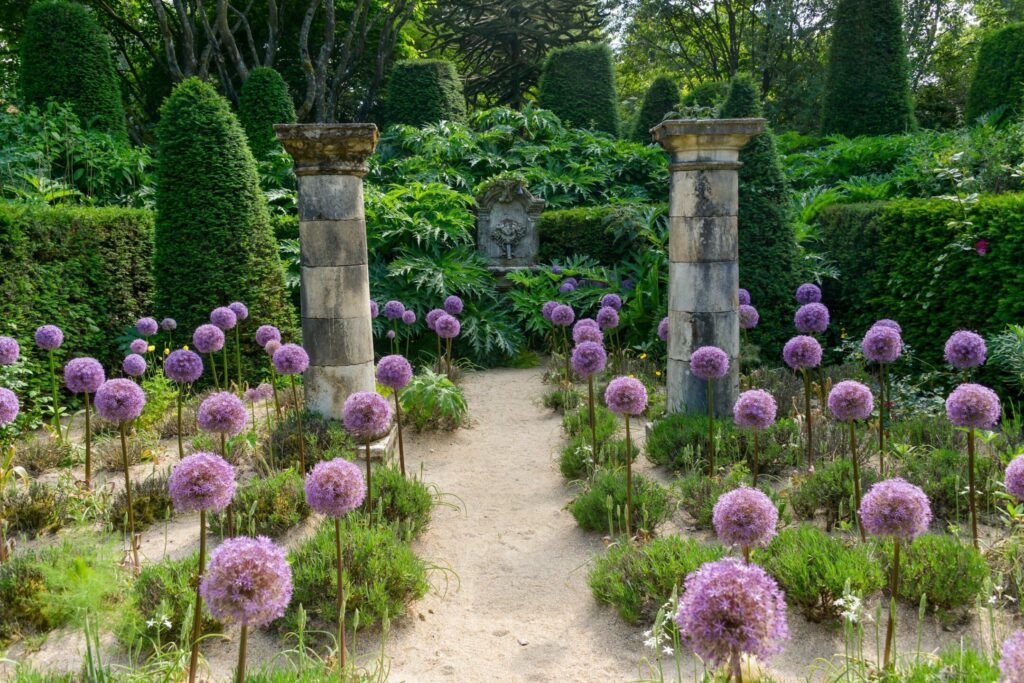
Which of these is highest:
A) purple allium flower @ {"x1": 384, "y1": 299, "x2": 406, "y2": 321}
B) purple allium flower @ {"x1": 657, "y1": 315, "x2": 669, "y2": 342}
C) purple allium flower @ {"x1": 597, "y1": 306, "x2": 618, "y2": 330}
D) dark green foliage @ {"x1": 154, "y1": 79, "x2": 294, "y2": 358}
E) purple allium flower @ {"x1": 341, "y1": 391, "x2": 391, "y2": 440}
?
dark green foliage @ {"x1": 154, "y1": 79, "x2": 294, "y2": 358}

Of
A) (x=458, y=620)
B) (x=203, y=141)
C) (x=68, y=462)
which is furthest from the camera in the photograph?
(x=203, y=141)

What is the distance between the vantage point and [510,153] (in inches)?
558

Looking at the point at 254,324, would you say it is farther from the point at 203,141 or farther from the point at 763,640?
the point at 763,640

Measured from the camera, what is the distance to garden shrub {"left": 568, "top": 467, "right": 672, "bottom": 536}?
177 inches

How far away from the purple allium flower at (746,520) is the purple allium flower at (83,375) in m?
3.75

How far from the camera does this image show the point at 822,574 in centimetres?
343

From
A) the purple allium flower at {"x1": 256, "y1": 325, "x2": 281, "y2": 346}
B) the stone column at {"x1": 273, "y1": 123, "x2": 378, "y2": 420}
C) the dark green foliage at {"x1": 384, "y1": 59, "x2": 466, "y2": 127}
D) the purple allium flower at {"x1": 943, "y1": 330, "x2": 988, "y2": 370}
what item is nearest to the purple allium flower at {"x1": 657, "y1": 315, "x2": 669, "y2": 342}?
the stone column at {"x1": 273, "y1": 123, "x2": 378, "y2": 420}

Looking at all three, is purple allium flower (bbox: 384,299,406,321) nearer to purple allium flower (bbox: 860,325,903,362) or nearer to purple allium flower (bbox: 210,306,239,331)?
purple allium flower (bbox: 210,306,239,331)

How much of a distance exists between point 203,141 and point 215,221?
32.3 inches

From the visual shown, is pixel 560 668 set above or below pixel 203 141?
below

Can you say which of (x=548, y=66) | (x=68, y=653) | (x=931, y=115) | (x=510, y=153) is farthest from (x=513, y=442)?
(x=931, y=115)

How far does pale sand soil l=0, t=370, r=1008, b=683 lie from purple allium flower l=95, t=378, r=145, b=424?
0.78 meters

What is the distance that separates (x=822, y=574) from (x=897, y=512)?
1211 millimetres

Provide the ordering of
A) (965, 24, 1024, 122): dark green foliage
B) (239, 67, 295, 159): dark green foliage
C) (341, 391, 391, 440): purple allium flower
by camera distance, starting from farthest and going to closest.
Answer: (239, 67, 295, 159): dark green foliage < (965, 24, 1024, 122): dark green foliage < (341, 391, 391, 440): purple allium flower
